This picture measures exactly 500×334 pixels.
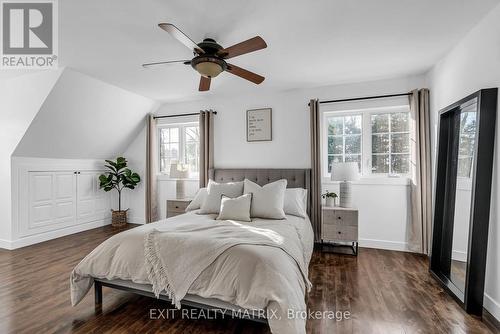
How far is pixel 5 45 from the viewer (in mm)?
2621

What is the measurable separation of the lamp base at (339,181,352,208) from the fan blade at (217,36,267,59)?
95.7 inches

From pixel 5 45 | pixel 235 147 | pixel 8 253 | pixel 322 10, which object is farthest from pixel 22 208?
pixel 322 10

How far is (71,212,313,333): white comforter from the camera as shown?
63.6 inches

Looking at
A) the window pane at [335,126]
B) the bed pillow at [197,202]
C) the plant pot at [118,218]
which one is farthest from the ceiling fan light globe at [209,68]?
the plant pot at [118,218]

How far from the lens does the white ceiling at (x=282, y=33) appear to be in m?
2.07

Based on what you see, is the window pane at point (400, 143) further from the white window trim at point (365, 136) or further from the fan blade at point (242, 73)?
the fan blade at point (242, 73)

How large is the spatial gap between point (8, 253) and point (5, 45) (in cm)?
288

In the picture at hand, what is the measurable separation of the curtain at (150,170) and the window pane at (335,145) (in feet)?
11.3

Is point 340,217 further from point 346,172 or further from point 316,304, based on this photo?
point 316,304

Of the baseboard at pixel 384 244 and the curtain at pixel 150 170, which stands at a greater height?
the curtain at pixel 150 170

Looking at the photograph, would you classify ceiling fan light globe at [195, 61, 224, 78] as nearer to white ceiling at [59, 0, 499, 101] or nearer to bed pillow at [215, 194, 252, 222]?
white ceiling at [59, 0, 499, 101]

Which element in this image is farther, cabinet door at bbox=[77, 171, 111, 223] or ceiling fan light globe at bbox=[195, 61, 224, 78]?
cabinet door at bbox=[77, 171, 111, 223]

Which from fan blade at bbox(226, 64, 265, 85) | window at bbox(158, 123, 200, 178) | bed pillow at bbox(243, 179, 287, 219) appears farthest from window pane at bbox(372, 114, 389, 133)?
window at bbox(158, 123, 200, 178)

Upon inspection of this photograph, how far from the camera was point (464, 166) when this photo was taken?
8.19 ft
